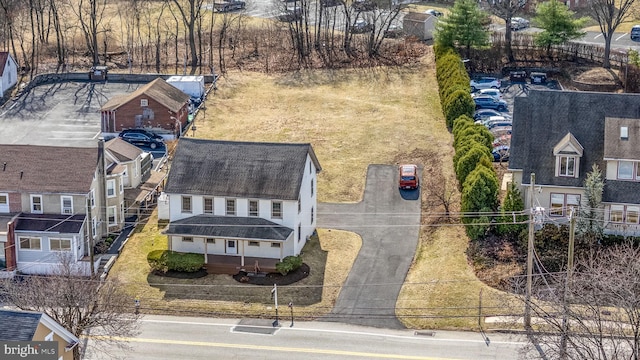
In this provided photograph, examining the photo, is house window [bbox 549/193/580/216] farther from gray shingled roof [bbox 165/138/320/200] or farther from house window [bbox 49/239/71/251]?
house window [bbox 49/239/71/251]

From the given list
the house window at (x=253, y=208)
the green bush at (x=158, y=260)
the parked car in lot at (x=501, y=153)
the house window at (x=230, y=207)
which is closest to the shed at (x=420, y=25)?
the parked car in lot at (x=501, y=153)

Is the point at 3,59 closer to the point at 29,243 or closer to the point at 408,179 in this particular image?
the point at 29,243

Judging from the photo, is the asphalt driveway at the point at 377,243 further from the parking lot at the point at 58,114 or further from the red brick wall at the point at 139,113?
the parking lot at the point at 58,114

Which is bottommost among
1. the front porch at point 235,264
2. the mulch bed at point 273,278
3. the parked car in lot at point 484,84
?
the mulch bed at point 273,278

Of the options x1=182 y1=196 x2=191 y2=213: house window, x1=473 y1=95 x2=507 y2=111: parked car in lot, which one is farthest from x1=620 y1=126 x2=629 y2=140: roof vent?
x1=182 y1=196 x2=191 y2=213: house window

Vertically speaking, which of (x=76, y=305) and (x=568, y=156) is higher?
(x=568, y=156)

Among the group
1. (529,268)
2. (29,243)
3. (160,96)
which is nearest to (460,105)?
(160,96)

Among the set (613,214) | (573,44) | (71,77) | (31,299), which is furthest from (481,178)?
(71,77)
